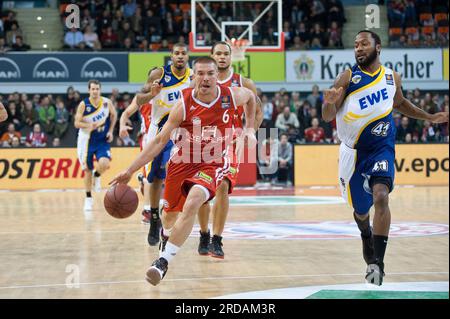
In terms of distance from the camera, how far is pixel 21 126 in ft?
76.7

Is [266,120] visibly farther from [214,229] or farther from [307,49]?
[214,229]

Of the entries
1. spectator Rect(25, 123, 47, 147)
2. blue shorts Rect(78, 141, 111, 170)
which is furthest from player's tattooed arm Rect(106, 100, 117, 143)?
spectator Rect(25, 123, 47, 147)

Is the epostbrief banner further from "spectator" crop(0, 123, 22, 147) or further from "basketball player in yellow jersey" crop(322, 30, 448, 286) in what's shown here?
"basketball player in yellow jersey" crop(322, 30, 448, 286)

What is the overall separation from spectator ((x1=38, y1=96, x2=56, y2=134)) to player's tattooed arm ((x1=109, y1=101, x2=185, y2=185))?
52.8 feet

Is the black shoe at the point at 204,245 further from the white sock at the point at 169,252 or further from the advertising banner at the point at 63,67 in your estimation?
the advertising banner at the point at 63,67

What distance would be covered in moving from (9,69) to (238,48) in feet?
27.2

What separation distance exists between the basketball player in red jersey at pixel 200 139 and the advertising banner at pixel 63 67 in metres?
18.1

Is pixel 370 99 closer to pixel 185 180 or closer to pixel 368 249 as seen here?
pixel 368 249

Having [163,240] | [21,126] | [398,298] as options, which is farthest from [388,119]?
[21,126]

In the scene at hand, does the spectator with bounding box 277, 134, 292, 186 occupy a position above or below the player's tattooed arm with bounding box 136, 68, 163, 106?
below

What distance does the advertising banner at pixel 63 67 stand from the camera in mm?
25594

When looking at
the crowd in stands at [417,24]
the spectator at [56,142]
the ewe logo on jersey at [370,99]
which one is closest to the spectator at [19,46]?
the spectator at [56,142]

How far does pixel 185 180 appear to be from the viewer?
784 centimetres

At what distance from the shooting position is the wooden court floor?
736 cm
